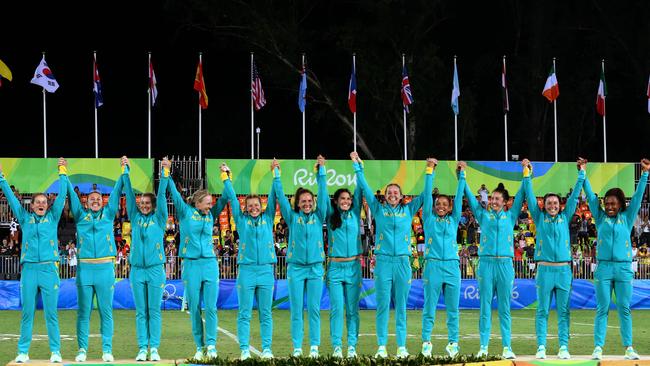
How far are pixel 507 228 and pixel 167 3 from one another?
89.3 feet

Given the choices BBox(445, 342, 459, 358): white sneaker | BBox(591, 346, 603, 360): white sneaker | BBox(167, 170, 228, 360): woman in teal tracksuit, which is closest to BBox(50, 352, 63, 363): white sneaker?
BBox(167, 170, 228, 360): woman in teal tracksuit

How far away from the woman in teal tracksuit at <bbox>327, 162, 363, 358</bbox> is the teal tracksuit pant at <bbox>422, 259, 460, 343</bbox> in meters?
0.88

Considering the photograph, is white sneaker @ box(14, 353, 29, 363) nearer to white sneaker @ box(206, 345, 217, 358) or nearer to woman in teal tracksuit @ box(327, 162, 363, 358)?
white sneaker @ box(206, 345, 217, 358)

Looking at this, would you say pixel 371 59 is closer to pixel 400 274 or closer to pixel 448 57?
pixel 448 57

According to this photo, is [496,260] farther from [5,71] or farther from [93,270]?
[5,71]

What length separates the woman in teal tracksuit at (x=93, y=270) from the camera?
12.6 meters

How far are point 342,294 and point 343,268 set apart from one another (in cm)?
30

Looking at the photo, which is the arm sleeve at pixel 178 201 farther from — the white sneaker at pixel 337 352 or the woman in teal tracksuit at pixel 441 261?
the woman in teal tracksuit at pixel 441 261

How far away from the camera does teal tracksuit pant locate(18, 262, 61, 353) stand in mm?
12438

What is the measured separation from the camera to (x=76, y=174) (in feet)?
88.3

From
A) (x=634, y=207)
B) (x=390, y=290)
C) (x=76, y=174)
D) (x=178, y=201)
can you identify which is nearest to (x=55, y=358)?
(x=178, y=201)

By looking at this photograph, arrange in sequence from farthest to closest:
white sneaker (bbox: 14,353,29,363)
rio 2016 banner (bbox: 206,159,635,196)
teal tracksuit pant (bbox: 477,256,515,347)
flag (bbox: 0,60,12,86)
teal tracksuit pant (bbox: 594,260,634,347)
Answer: rio 2016 banner (bbox: 206,159,635,196) < flag (bbox: 0,60,12,86) < teal tracksuit pant (bbox: 477,256,515,347) < teal tracksuit pant (bbox: 594,260,634,347) < white sneaker (bbox: 14,353,29,363)

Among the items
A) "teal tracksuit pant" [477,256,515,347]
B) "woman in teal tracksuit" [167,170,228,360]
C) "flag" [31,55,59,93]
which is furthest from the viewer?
"flag" [31,55,59,93]

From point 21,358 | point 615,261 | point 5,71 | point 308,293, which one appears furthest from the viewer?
point 5,71
